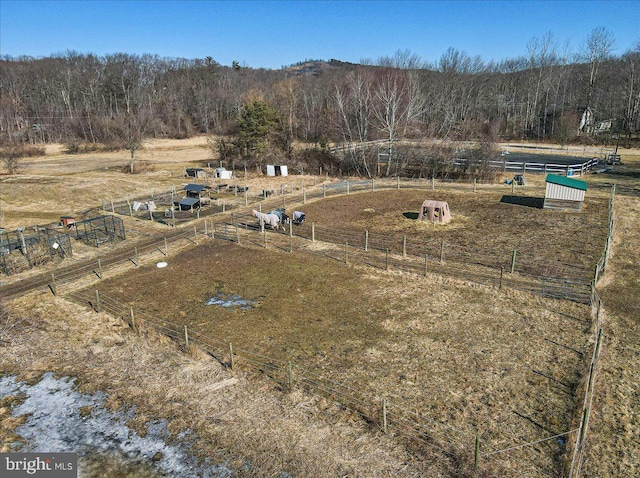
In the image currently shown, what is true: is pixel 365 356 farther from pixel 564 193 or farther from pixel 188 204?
pixel 564 193

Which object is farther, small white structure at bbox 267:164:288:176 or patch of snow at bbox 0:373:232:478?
small white structure at bbox 267:164:288:176

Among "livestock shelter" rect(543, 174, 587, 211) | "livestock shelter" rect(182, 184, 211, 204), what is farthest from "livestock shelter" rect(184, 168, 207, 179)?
"livestock shelter" rect(543, 174, 587, 211)

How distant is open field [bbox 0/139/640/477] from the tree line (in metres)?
29.8

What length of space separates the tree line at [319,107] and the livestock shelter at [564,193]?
50.3 ft

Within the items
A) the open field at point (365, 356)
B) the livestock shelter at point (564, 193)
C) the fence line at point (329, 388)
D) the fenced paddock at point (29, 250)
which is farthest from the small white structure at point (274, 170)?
the fence line at point (329, 388)

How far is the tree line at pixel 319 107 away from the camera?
183 ft

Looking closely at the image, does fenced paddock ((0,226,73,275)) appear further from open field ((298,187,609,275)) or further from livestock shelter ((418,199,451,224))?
livestock shelter ((418,199,451,224))

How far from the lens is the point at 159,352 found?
16.8 meters

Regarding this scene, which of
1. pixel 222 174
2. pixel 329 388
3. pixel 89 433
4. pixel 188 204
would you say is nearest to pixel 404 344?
pixel 329 388

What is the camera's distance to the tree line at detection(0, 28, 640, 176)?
55.8 m

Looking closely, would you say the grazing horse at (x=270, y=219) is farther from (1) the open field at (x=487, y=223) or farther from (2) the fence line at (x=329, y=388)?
(2) the fence line at (x=329, y=388)

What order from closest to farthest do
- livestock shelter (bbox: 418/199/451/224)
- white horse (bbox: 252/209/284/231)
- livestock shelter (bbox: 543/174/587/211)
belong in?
white horse (bbox: 252/209/284/231)
livestock shelter (bbox: 418/199/451/224)
livestock shelter (bbox: 543/174/587/211)

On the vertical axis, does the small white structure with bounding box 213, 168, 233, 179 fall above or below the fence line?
above

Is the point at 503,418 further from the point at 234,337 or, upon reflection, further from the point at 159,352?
the point at 159,352
